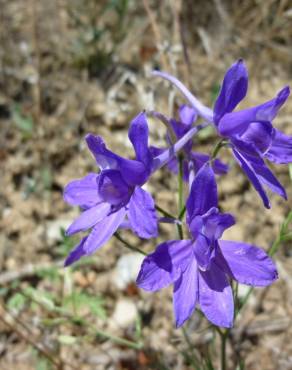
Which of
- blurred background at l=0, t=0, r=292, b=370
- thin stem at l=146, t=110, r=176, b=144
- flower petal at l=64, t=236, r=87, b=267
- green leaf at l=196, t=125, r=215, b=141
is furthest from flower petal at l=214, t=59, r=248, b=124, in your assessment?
green leaf at l=196, t=125, r=215, b=141

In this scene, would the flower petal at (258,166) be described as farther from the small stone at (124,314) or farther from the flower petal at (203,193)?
the small stone at (124,314)

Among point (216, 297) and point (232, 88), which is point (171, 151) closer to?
point (232, 88)

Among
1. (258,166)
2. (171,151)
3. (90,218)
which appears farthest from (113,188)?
(258,166)

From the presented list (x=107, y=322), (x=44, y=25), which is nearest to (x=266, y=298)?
(x=107, y=322)

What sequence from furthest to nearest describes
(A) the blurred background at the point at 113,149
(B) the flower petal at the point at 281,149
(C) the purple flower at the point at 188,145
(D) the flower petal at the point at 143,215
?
1. (A) the blurred background at the point at 113,149
2. (C) the purple flower at the point at 188,145
3. (B) the flower petal at the point at 281,149
4. (D) the flower petal at the point at 143,215

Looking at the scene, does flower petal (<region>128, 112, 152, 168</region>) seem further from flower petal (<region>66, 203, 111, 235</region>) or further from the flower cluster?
flower petal (<region>66, 203, 111, 235</region>)

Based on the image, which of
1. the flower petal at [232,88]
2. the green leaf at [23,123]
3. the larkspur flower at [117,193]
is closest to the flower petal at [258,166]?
the flower petal at [232,88]

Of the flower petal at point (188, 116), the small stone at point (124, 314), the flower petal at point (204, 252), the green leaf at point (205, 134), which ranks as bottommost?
the small stone at point (124, 314)
